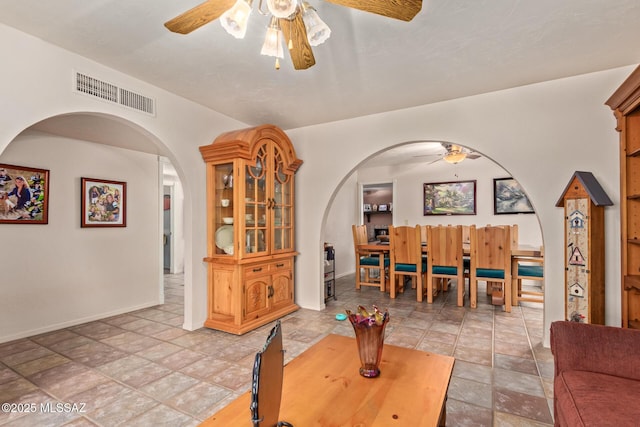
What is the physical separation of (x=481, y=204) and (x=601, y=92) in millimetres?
3439

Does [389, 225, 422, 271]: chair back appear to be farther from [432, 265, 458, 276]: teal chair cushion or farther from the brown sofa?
the brown sofa

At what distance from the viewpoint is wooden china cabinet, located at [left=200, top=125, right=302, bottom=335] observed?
11.0 feet

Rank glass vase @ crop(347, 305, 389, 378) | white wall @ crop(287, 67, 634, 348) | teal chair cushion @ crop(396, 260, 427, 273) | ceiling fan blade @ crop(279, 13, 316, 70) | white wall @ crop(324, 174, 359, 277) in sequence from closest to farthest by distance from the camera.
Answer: glass vase @ crop(347, 305, 389, 378)
ceiling fan blade @ crop(279, 13, 316, 70)
white wall @ crop(287, 67, 634, 348)
teal chair cushion @ crop(396, 260, 427, 273)
white wall @ crop(324, 174, 359, 277)

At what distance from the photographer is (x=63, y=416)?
1927mm

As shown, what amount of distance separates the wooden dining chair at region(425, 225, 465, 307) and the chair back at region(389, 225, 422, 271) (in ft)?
0.52

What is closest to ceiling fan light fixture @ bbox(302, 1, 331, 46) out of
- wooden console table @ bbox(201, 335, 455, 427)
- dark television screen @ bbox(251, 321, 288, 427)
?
dark television screen @ bbox(251, 321, 288, 427)

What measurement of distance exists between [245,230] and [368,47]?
2141 mm

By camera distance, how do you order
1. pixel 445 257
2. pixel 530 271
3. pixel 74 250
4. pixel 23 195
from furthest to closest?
pixel 445 257 → pixel 530 271 → pixel 74 250 → pixel 23 195

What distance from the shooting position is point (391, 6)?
4.47ft

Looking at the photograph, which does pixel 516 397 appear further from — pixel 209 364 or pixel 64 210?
pixel 64 210

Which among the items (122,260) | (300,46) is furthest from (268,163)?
(122,260)

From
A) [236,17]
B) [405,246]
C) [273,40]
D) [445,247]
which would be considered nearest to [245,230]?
[273,40]

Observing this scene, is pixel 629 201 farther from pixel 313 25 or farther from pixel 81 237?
pixel 81 237

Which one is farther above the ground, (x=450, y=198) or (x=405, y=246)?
(x=450, y=198)
